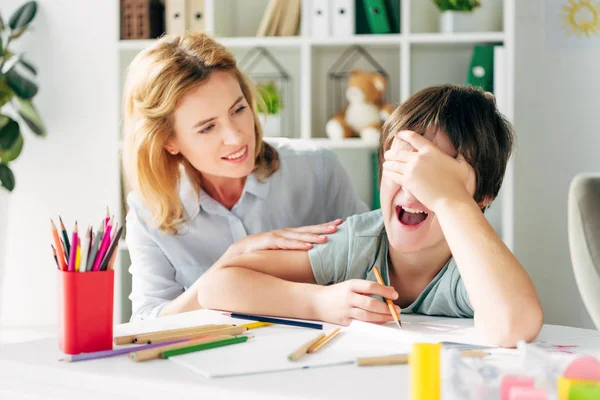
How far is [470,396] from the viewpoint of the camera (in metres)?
0.67

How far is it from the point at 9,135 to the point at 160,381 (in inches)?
108

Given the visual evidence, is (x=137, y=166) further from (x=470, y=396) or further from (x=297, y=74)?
(x=297, y=74)

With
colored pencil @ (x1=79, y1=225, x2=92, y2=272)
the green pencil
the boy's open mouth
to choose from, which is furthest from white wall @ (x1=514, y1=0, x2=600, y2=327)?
colored pencil @ (x1=79, y1=225, x2=92, y2=272)

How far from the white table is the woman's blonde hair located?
854 mm

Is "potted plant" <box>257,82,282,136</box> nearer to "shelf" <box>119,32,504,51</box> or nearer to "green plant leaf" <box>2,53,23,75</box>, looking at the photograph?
"shelf" <box>119,32,504,51</box>

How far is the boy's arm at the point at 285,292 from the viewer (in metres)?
1.08

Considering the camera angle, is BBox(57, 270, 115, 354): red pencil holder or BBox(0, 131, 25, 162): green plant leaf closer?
BBox(57, 270, 115, 354): red pencil holder

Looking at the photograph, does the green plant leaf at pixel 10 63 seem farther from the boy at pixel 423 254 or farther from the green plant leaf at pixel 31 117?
the boy at pixel 423 254

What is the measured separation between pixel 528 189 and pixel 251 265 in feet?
6.91

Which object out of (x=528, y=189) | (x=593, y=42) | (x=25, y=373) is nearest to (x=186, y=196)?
(x=25, y=373)

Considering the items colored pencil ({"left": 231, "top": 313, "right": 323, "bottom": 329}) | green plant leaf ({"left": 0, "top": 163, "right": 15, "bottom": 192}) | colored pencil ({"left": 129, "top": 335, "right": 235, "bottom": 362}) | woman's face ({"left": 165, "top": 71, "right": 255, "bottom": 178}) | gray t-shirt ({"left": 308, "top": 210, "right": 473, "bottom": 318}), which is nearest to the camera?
colored pencil ({"left": 129, "top": 335, "right": 235, "bottom": 362})

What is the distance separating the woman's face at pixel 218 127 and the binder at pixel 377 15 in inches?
52.1

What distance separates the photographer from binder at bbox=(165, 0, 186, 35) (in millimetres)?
3012

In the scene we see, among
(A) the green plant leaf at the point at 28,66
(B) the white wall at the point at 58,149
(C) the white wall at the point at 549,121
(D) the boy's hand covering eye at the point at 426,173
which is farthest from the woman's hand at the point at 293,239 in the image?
(A) the green plant leaf at the point at 28,66
